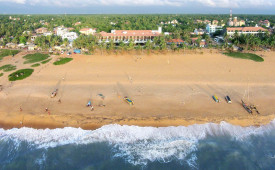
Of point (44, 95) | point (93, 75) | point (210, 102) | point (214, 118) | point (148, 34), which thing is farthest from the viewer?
point (148, 34)

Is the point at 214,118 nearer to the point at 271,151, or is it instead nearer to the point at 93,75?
Answer: the point at 271,151

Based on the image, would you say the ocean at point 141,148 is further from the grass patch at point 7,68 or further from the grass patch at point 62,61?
the grass patch at point 62,61

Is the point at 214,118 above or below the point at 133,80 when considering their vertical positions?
below

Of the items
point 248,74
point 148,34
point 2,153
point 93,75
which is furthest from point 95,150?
point 148,34

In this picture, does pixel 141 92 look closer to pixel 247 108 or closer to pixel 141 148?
pixel 141 148

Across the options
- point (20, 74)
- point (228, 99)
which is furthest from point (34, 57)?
point (228, 99)

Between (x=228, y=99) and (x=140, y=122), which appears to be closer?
(x=140, y=122)
